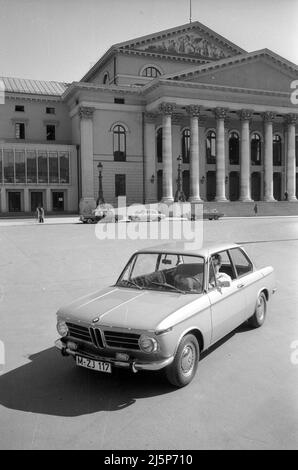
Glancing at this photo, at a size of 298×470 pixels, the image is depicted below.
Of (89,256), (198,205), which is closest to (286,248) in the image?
(89,256)

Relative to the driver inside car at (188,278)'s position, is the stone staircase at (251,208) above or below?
above

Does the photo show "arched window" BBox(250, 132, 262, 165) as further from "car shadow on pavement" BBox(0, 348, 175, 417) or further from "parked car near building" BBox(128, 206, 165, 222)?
"car shadow on pavement" BBox(0, 348, 175, 417)

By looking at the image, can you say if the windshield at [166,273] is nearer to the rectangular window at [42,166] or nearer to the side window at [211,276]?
the side window at [211,276]

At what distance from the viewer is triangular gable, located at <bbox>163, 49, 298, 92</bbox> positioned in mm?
48594

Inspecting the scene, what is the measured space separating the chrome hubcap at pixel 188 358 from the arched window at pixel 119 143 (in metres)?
46.0

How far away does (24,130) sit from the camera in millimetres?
53500

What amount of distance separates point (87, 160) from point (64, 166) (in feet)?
10.6

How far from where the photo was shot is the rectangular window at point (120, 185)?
4988 centimetres

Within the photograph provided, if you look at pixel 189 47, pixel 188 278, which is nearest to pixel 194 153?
pixel 189 47

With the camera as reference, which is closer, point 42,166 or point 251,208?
point 42,166

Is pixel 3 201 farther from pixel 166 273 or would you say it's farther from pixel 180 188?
pixel 166 273

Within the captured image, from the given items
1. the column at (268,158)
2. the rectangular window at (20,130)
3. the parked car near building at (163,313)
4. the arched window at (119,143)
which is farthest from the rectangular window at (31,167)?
the parked car near building at (163,313)

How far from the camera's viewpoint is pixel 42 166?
4881cm
